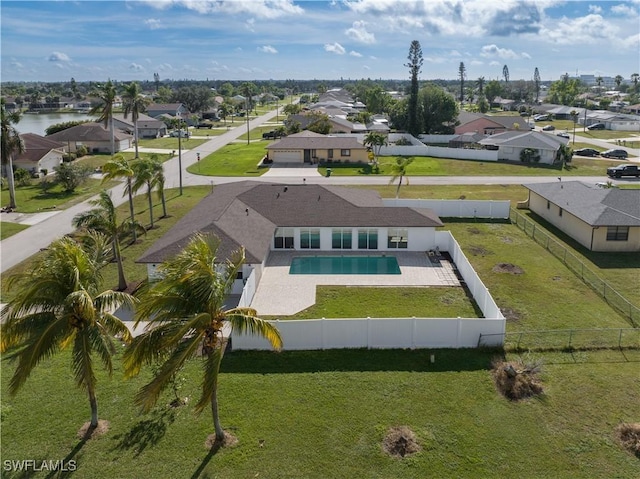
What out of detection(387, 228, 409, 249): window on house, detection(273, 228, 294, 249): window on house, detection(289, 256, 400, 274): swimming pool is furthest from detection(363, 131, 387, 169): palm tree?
detection(289, 256, 400, 274): swimming pool

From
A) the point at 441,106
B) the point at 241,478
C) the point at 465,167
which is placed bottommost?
the point at 241,478

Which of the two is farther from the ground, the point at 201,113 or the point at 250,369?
the point at 201,113

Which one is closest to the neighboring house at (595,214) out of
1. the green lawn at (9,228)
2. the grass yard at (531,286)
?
the grass yard at (531,286)

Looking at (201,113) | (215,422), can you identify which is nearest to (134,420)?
(215,422)

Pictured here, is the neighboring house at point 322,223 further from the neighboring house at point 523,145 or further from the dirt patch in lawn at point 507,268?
the neighboring house at point 523,145

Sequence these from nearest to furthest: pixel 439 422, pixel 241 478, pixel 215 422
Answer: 1. pixel 241 478
2. pixel 215 422
3. pixel 439 422

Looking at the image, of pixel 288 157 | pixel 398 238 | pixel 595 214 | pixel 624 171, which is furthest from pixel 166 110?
pixel 595 214

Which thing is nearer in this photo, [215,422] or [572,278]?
[215,422]

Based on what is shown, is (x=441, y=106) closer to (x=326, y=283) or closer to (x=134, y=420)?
(x=326, y=283)
